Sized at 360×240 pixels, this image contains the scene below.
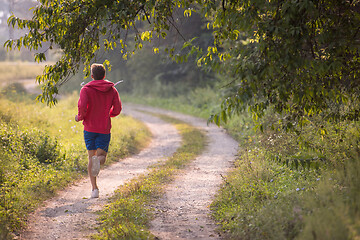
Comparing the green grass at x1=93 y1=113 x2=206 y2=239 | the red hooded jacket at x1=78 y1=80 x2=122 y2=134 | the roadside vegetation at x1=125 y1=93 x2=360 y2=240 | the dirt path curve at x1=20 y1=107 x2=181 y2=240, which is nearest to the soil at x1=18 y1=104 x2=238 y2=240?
the dirt path curve at x1=20 y1=107 x2=181 y2=240

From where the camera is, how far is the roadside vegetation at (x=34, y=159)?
568cm

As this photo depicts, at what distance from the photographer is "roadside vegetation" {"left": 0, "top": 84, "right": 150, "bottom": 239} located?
568 centimetres

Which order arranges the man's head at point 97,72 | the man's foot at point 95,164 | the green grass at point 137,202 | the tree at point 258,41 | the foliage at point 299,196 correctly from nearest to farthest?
the foliage at point 299,196 → the tree at point 258,41 → the green grass at point 137,202 → the man's foot at point 95,164 → the man's head at point 97,72

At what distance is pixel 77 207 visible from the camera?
6070mm

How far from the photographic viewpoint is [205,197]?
6.75 metres

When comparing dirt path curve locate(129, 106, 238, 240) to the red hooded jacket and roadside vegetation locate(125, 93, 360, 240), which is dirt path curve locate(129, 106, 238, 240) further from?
the red hooded jacket

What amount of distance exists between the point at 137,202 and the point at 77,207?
1045mm

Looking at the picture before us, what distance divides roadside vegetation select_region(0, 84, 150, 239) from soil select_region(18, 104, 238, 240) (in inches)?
10.3

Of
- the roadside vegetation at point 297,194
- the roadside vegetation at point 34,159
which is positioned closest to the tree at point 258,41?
the roadside vegetation at point 297,194

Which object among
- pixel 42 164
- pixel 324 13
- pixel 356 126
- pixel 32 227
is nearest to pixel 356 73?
pixel 324 13

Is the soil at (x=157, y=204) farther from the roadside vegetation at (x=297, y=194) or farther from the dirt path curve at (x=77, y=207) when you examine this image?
the roadside vegetation at (x=297, y=194)

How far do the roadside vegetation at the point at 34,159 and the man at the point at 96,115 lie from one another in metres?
1.23

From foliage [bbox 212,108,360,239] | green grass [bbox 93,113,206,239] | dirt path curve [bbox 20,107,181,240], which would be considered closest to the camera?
foliage [bbox 212,108,360,239]

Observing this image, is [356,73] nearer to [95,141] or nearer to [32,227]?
[95,141]
